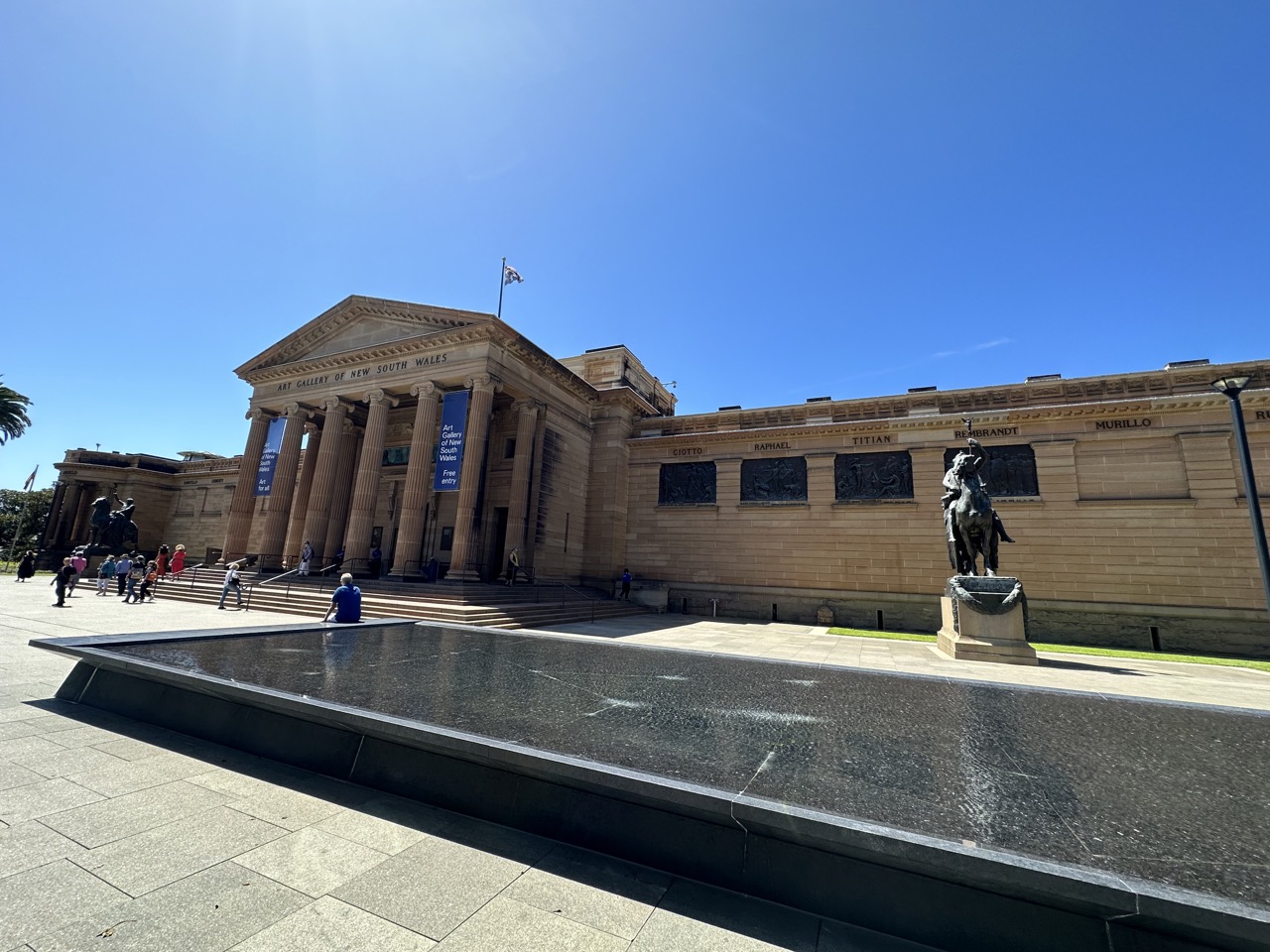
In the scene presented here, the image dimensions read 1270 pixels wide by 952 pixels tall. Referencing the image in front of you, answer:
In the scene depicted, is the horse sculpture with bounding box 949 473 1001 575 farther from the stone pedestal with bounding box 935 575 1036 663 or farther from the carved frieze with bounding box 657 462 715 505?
the carved frieze with bounding box 657 462 715 505

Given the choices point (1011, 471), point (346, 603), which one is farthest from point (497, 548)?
point (1011, 471)

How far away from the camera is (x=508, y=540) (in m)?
22.7

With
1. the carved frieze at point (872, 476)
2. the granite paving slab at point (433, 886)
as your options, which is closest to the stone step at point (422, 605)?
the carved frieze at point (872, 476)

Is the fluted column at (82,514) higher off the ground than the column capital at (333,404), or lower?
lower

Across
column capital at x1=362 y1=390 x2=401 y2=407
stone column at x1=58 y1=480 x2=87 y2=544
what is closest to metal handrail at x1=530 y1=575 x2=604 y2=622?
column capital at x1=362 y1=390 x2=401 y2=407

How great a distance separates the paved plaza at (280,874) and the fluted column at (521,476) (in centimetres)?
1758

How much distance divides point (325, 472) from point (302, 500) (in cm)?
316

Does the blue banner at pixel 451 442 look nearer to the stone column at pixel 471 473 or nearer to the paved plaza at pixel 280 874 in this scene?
the stone column at pixel 471 473

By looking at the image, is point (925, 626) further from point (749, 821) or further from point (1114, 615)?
point (749, 821)

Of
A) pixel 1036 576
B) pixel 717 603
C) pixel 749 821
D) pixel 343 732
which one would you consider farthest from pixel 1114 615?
pixel 343 732

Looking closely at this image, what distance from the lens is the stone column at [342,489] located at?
25.3m

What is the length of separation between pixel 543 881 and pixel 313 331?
29841 mm

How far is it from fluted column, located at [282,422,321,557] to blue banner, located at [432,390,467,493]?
8.74 m

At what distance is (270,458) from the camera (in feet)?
84.8
